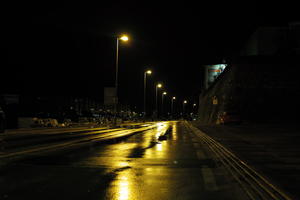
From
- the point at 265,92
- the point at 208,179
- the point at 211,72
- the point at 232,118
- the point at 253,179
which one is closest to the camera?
the point at 253,179

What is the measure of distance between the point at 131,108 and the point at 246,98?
408 feet

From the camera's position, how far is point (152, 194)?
6.27 m

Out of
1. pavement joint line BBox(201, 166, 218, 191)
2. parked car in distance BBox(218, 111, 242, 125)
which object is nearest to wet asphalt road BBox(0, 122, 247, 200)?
pavement joint line BBox(201, 166, 218, 191)

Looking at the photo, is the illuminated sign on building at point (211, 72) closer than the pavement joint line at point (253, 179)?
No

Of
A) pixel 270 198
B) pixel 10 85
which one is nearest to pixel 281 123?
pixel 270 198

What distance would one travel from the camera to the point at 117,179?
7621mm

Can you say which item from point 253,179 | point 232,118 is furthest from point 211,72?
point 253,179

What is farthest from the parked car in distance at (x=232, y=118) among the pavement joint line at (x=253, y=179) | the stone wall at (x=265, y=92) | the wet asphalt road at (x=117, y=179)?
the wet asphalt road at (x=117, y=179)

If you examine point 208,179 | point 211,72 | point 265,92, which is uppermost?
point 211,72

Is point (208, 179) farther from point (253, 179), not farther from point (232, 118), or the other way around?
point (232, 118)

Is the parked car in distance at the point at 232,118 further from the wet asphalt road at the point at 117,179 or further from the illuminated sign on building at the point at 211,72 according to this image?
the illuminated sign on building at the point at 211,72

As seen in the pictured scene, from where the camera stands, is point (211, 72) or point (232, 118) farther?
point (211, 72)

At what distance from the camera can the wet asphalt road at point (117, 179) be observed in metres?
6.23

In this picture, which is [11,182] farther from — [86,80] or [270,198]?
[86,80]
